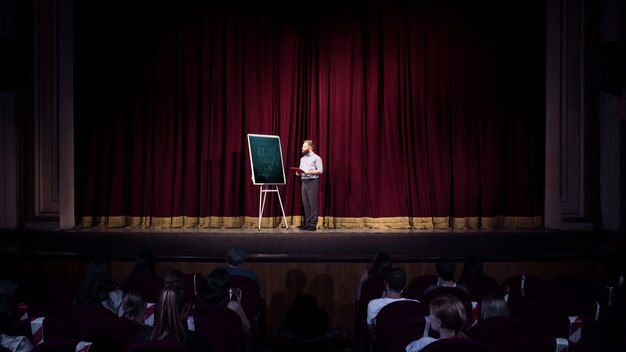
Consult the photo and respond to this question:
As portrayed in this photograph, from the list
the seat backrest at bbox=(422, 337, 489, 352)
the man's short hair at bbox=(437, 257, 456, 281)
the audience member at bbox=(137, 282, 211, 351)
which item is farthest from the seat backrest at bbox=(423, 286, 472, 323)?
the audience member at bbox=(137, 282, 211, 351)

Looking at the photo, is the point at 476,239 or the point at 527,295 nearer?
the point at 527,295

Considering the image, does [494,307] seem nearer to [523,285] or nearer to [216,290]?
[216,290]

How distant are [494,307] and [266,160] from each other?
5914mm

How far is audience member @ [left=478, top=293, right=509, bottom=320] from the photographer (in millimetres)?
3094

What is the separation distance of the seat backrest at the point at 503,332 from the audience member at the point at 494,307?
0.70 feet

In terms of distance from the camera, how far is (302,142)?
31.7 ft

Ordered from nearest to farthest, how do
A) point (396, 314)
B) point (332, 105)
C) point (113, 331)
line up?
1. point (113, 331)
2. point (396, 314)
3. point (332, 105)

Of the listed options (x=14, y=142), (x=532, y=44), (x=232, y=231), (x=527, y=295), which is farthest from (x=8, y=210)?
(x=532, y=44)

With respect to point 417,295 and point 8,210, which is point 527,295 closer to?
point 417,295

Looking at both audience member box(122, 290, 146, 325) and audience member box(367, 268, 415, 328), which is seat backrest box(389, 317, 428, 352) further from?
audience member box(122, 290, 146, 325)

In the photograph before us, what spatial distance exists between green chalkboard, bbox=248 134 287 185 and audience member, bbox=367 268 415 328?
478 cm

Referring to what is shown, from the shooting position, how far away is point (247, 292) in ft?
14.2

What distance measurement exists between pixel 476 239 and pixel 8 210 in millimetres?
6872

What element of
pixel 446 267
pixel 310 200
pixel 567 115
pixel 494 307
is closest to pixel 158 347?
pixel 494 307
